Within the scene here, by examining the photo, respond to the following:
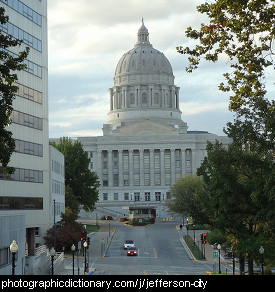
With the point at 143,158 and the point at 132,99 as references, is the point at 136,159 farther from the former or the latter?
the point at 132,99

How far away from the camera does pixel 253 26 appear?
2381 cm

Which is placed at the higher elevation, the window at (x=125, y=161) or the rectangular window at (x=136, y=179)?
the window at (x=125, y=161)

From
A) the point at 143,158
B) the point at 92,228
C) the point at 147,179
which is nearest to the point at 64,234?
the point at 92,228

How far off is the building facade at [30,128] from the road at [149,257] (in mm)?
8896

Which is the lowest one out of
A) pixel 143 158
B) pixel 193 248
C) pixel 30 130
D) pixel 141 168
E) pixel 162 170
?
pixel 193 248

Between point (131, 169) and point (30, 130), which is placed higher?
point (30, 130)

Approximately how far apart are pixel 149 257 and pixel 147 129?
96.2 m

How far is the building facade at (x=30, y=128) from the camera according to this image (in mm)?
60375

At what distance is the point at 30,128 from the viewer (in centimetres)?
6462

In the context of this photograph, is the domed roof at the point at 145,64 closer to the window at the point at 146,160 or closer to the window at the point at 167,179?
the window at the point at 146,160

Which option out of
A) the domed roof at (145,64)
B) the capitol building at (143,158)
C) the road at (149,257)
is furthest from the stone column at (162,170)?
the road at (149,257)
